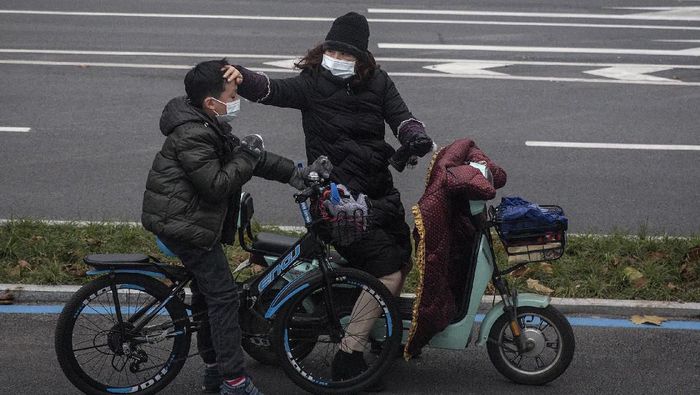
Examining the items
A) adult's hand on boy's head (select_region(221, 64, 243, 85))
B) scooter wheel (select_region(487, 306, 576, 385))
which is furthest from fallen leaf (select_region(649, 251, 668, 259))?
adult's hand on boy's head (select_region(221, 64, 243, 85))

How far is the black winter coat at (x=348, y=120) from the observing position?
561 centimetres

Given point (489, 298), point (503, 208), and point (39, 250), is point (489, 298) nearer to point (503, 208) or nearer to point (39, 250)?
point (503, 208)

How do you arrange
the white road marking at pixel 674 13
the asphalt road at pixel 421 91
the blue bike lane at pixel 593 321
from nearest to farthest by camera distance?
the blue bike lane at pixel 593 321, the asphalt road at pixel 421 91, the white road marking at pixel 674 13

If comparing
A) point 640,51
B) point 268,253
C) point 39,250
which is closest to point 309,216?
point 268,253

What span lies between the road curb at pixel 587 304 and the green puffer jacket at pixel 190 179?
71.7 inches

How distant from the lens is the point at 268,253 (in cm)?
563

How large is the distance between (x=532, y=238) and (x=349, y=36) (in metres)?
1.40

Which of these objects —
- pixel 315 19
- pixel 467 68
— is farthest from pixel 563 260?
pixel 315 19

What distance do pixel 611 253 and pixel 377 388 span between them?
2.53 metres

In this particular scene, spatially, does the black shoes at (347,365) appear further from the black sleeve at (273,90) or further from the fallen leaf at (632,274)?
the fallen leaf at (632,274)

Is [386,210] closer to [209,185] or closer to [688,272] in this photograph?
[209,185]

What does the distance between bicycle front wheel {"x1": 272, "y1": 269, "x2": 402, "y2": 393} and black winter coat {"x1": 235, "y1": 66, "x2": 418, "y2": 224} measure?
41 centimetres

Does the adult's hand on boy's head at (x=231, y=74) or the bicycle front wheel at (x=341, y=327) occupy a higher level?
the adult's hand on boy's head at (x=231, y=74)

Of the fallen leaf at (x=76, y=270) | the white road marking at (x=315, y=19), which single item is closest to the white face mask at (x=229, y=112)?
the fallen leaf at (x=76, y=270)
